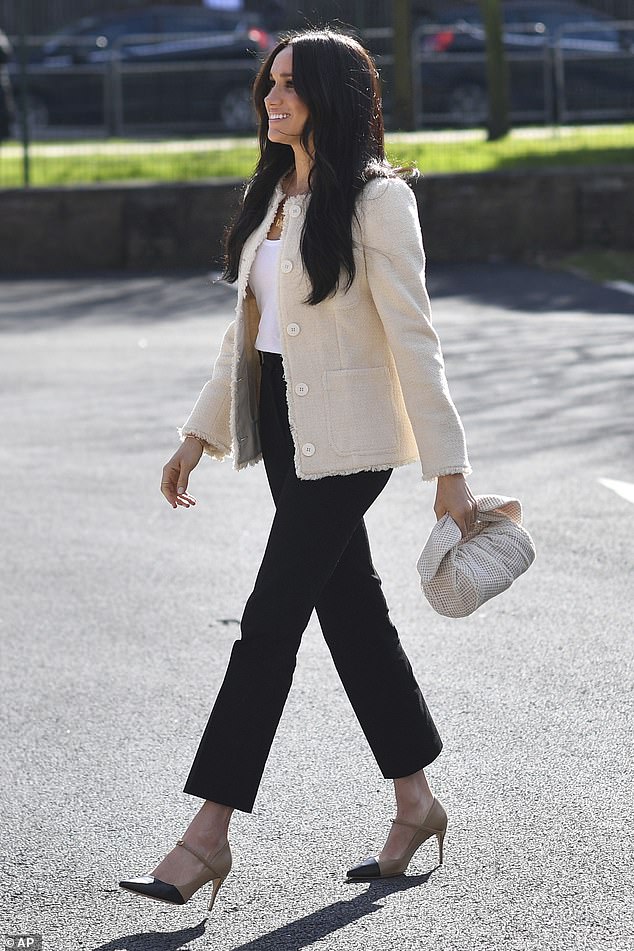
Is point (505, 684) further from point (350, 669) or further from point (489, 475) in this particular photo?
point (489, 475)

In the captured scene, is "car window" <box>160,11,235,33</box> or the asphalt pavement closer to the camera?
the asphalt pavement

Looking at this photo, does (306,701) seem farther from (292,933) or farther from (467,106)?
(467,106)

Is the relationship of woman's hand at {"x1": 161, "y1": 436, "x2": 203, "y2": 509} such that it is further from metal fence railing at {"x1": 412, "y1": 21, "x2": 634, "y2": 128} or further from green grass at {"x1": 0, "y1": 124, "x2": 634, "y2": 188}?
metal fence railing at {"x1": 412, "y1": 21, "x2": 634, "y2": 128}

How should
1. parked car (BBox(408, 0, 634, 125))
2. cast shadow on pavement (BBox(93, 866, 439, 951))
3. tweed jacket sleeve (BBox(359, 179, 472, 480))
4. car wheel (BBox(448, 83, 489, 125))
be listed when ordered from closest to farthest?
1. cast shadow on pavement (BBox(93, 866, 439, 951))
2. tweed jacket sleeve (BBox(359, 179, 472, 480))
3. parked car (BBox(408, 0, 634, 125))
4. car wheel (BBox(448, 83, 489, 125))

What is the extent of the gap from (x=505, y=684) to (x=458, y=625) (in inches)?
26.4

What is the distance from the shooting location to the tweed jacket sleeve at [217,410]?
3.79 metres

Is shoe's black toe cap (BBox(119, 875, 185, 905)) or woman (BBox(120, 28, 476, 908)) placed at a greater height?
woman (BBox(120, 28, 476, 908))

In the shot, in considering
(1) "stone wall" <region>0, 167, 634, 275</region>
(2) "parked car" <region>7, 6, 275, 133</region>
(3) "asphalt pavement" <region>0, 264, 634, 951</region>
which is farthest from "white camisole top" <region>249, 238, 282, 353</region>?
(2) "parked car" <region>7, 6, 275, 133</region>

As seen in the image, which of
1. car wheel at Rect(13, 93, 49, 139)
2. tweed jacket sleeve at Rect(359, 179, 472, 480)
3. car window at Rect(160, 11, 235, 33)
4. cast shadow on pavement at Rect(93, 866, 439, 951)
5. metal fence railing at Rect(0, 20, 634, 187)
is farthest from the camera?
car window at Rect(160, 11, 235, 33)

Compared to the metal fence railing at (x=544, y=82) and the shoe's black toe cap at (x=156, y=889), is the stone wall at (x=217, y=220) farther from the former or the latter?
the shoe's black toe cap at (x=156, y=889)

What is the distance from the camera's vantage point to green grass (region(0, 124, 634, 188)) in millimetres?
16453

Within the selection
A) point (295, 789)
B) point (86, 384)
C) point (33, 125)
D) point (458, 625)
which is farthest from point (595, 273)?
point (295, 789)

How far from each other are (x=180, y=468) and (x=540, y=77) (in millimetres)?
16449

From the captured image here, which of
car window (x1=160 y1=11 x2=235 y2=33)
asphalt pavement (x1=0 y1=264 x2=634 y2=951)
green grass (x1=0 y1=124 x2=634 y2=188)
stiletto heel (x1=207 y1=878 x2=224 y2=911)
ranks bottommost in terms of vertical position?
asphalt pavement (x1=0 y1=264 x2=634 y2=951)
